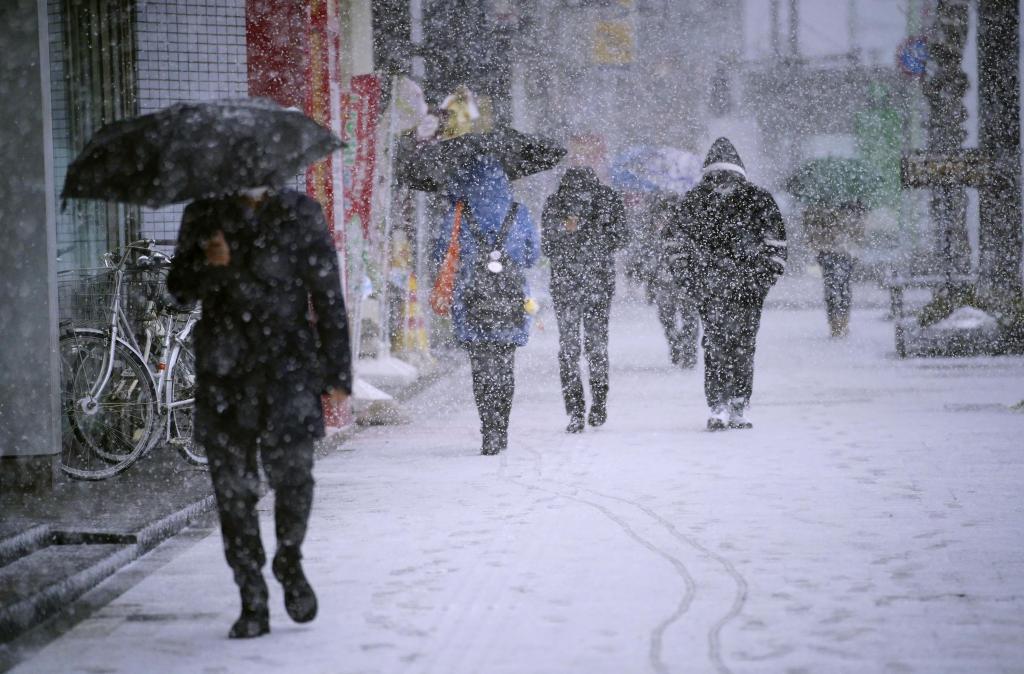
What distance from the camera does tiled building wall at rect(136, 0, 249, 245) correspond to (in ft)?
35.1

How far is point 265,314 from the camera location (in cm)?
513

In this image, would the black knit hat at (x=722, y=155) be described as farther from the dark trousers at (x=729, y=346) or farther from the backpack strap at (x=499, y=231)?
the backpack strap at (x=499, y=231)

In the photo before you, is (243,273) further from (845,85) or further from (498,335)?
(845,85)

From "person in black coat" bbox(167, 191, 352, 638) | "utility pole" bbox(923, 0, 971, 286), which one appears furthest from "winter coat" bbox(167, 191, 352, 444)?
"utility pole" bbox(923, 0, 971, 286)

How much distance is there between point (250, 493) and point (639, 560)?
1.94m

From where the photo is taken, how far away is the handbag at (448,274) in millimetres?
10008

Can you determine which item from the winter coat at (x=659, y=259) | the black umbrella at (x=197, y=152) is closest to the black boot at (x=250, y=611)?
the black umbrella at (x=197, y=152)

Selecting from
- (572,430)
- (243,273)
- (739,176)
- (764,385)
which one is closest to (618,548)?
(243,273)

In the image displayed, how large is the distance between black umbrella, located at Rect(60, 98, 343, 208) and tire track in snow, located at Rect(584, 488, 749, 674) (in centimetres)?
219

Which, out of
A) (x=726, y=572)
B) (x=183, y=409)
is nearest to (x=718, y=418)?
(x=183, y=409)

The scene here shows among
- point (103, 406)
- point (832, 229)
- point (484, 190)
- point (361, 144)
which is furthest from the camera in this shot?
point (832, 229)

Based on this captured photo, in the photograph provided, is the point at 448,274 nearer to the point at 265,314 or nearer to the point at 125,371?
the point at 125,371

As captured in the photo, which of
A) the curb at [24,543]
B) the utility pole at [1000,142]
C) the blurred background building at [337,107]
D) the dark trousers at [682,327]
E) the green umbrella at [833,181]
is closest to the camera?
the curb at [24,543]

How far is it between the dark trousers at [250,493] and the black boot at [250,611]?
17 millimetres
